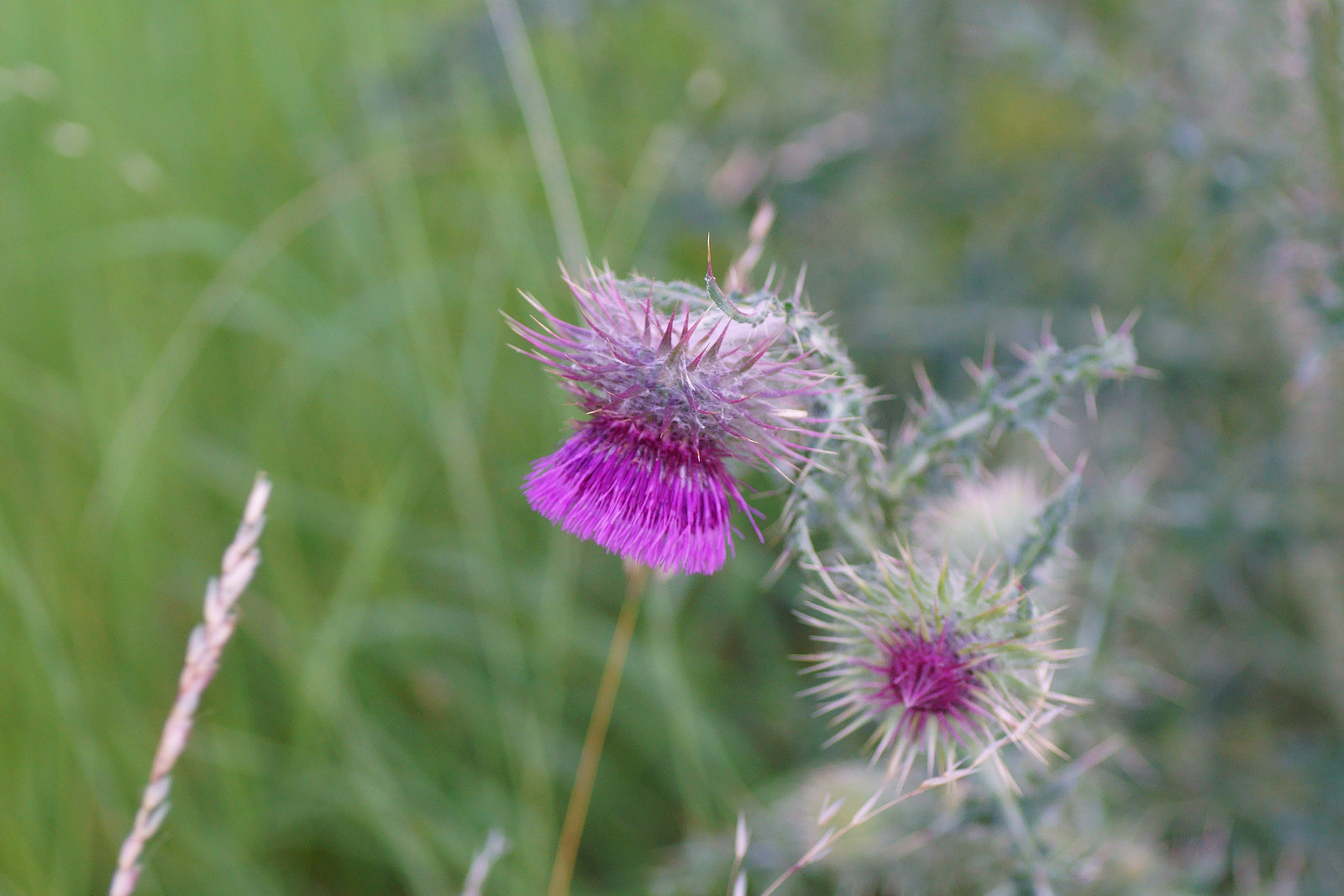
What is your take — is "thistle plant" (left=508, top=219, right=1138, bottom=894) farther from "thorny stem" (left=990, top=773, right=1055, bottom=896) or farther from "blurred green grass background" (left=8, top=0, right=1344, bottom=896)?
"blurred green grass background" (left=8, top=0, right=1344, bottom=896)

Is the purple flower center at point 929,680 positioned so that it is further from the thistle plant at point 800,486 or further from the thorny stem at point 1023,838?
the thorny stem at point 1023,838

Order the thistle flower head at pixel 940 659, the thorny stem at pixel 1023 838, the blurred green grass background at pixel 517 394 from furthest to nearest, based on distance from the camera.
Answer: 1. the blurred green grass background at pixel 517 394
2. the thorny stem at pixel 1023 838
3. the thistle flower head at pixel 940 659

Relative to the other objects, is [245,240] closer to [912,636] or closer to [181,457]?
[181,457]

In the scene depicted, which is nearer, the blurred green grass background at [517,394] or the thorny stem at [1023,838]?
the thorny stem at [1023,838]

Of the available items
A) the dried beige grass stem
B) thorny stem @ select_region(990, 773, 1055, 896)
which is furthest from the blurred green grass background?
the dried beige grass stem

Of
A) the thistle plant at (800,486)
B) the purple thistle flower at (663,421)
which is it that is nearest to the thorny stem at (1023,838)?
the thistle plant at (800,486)

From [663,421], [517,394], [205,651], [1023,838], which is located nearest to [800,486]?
[663,421]

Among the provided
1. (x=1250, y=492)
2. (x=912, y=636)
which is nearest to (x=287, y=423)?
(x=912, y=636)
